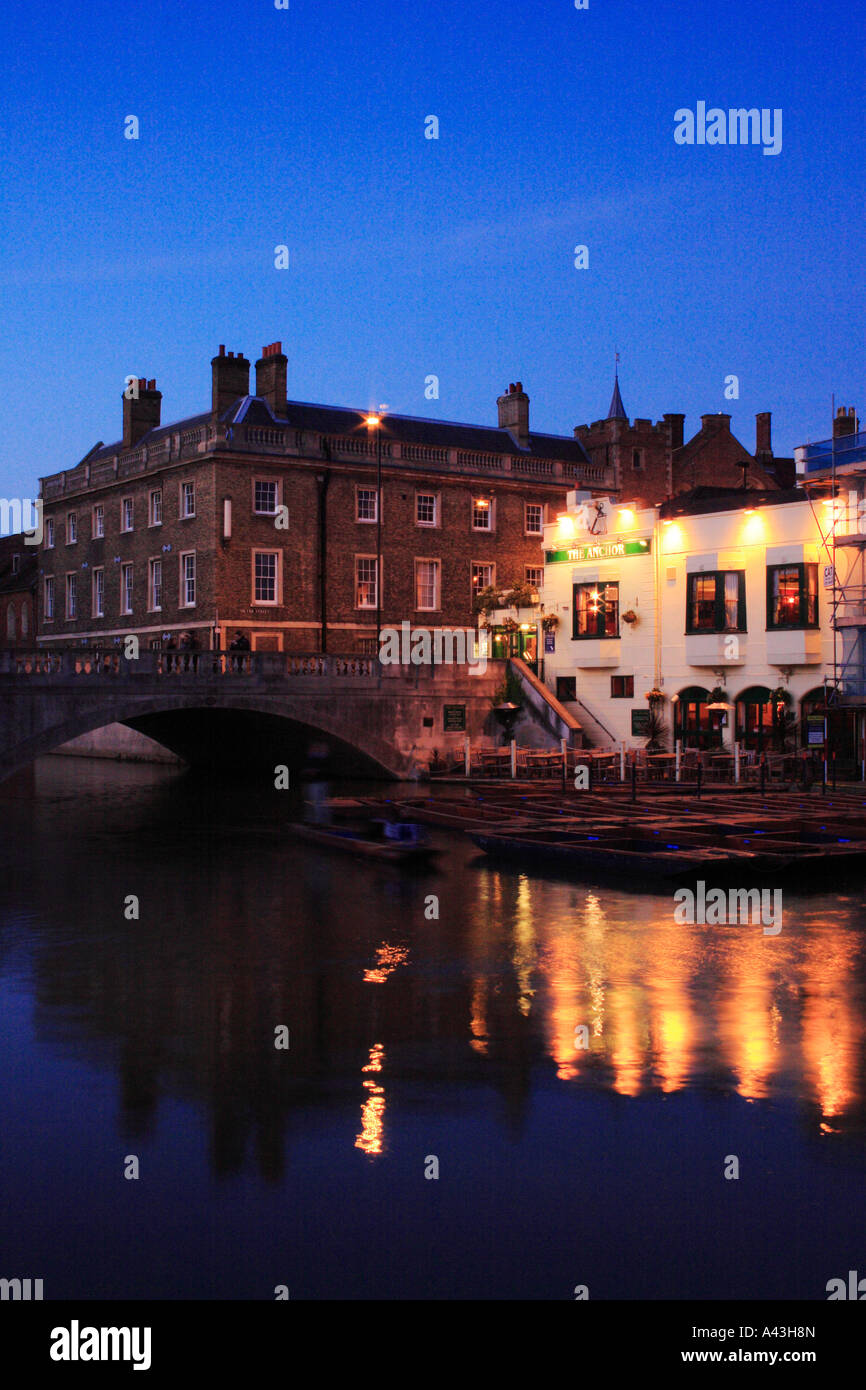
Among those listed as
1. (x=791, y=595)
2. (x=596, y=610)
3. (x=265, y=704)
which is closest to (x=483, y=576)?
(x=596, y=610)

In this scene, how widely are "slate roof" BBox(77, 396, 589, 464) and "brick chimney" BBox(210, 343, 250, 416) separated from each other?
1.11 ft

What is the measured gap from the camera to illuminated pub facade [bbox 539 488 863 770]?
4325 centimetres

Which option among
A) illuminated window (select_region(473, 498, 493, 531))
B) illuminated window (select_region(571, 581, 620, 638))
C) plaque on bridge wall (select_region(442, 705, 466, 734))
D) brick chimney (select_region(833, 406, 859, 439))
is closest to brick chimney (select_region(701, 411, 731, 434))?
illuminated window (select_region(473, 498, 493, 531))

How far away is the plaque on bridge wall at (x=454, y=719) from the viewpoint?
163 ft

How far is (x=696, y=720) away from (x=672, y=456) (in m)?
29.0

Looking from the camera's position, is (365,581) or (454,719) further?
(365,581)

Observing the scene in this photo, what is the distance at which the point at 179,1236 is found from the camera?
10.1 metres

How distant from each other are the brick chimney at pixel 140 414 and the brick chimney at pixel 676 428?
92.2ft

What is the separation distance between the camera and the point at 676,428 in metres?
76.6

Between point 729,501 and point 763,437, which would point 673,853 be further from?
point 763,437

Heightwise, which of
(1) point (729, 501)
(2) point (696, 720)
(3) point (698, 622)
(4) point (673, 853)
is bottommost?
(4) point (673, 853)

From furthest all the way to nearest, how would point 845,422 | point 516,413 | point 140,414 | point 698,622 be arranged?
1. point 516,413
2. point 140,414
3. point 845,422
4. point 698,622

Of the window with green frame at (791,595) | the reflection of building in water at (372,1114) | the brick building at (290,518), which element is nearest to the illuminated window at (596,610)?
the window with green frame at (791,595)

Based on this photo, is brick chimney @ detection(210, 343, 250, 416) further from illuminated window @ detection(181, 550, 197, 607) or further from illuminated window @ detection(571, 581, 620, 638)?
illuminated window @ detection(571, 581, 620, 638)
